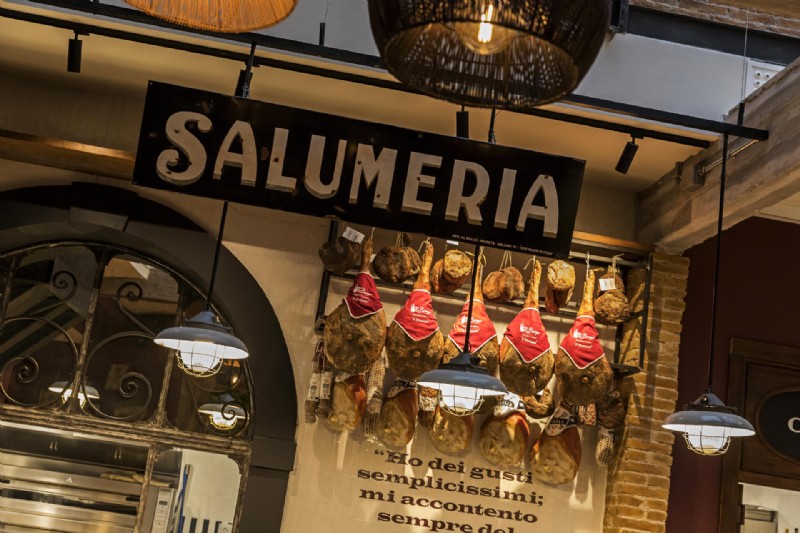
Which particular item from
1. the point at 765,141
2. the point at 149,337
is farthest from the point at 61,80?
the point at 765,141

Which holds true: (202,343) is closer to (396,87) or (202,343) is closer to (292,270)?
(292,270)

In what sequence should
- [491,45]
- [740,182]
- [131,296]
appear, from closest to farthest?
[491,45] → [740,182] → [131,296]

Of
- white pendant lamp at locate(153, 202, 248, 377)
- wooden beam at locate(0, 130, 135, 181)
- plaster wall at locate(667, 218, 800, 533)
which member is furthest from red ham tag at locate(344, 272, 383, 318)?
plaster wall at locate(667, 218, 800, 533)

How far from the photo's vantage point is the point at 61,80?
6406mm

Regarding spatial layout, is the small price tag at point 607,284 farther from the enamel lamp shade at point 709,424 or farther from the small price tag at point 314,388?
the small price tag at point 314,388

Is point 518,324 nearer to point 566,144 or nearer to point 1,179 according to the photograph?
point 566,144

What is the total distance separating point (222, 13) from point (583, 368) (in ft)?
12.9

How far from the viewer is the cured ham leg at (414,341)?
5.85 meters

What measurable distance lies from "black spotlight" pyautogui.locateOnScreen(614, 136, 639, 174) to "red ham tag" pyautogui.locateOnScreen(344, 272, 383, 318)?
1.60 metres

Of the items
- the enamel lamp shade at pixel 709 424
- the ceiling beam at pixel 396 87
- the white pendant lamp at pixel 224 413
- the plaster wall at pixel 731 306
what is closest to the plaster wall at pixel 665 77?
the ceiling beam at pixel 396 87

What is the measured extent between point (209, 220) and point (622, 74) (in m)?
2.74

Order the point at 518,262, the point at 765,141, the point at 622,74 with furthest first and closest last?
1. the point at 518,262
2. the point at 622,74
3. the point at 765,141

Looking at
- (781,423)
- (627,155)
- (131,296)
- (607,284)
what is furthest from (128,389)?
(781,423)

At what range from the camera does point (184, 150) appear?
474 centimetres
